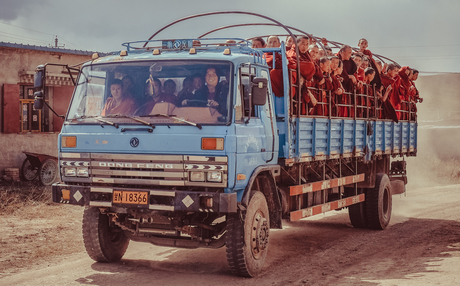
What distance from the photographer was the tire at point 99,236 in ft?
23.5

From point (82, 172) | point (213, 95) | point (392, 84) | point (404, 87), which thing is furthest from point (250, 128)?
point (404, 87)

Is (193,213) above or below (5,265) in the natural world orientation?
above

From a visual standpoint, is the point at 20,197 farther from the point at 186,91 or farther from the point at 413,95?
the point at 413,95

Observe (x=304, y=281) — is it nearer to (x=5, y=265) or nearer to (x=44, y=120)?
(x=5, y=265)

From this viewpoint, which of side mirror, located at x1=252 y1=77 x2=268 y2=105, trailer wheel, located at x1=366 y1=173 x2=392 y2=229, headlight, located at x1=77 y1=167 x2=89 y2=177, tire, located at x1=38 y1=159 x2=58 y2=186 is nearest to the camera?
side mirror, located at x1=252 y1=77 x2=268 y2=105

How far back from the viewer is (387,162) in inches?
470

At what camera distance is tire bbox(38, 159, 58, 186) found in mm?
16106

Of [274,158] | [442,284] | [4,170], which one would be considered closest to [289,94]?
[274,158]

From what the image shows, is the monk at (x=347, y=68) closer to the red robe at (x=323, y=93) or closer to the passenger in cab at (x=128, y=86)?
the red robe at (x=323, y=93)

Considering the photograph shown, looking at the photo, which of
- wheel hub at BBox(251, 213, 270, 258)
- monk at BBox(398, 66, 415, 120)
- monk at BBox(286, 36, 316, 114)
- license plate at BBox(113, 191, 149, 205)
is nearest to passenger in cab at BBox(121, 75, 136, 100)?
license plate at BBox(113, 191, 149, 205)

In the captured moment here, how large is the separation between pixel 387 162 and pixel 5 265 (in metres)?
7.63

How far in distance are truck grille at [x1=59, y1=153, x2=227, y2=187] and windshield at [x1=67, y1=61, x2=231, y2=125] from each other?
0.41 meters

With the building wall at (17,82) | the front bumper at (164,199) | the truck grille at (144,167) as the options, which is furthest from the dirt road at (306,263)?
the building wall at (17,82)

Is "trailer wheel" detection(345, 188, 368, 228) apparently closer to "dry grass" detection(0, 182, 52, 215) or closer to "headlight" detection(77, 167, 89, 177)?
"headlight" detection(77, 167, 89, 177)
